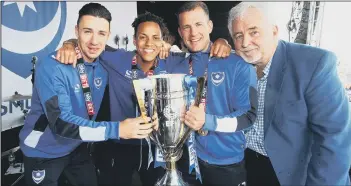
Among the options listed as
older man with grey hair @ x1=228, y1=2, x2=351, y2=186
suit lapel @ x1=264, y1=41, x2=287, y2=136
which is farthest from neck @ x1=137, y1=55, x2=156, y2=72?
suit lapel @ x1=264, y1=41, x2=287, y2=136

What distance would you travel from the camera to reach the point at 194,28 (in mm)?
1030

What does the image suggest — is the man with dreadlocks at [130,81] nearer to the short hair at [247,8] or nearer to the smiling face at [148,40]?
the smiling face at [148,40]

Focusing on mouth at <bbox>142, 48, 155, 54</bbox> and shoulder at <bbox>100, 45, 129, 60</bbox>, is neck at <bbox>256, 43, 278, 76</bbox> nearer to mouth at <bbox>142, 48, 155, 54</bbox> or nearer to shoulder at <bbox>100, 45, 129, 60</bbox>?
mouth at <bbox>142, 48, 155, 54</bbox>

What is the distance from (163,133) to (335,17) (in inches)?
63.8

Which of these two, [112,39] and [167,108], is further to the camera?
[112,39]

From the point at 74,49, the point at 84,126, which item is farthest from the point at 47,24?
the point at 84,126

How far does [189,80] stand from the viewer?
599 mm

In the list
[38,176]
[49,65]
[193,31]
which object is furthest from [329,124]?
[38,176]

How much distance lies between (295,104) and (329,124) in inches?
4.4

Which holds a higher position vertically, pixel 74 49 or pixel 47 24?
pixel 47 24

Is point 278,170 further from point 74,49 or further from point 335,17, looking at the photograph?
Result: point 335,17

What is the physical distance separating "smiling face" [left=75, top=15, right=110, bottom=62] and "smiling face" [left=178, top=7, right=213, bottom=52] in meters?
0.30

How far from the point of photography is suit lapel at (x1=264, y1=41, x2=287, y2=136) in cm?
88

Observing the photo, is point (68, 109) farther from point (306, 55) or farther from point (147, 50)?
point (306, 55)
